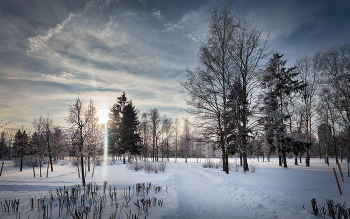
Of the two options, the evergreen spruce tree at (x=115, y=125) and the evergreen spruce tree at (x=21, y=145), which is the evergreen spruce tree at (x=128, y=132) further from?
the evergreen spruce tree at (x=21, y=145)

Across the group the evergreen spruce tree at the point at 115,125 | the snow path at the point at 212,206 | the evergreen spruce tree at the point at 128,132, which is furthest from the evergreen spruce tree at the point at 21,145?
the snow path at the point at 212,206

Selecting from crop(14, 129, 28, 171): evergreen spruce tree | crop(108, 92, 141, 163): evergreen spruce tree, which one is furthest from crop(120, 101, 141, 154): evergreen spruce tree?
crop(14, 129, 28, 171): evergreen spruce tree

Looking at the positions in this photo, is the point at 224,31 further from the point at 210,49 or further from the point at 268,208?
the point at 268,208

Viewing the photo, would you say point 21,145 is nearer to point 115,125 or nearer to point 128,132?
point 115,125

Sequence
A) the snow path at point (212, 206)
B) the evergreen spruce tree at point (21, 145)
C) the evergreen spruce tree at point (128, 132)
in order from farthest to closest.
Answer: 1. the evergreen spruce tree at point (128, 132)
2. the evergreen spruce tree at point (21, 145)
3. the snow path at point (212, 206)

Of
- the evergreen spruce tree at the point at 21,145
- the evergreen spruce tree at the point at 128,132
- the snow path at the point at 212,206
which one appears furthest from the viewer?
the evergreen spruce tree at the point at 128,132

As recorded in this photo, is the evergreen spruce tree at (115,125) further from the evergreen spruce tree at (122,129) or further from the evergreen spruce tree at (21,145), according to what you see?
the evergreen spruce tree at (21,145)

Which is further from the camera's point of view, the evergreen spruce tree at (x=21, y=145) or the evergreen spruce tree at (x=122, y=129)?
the evergreen spruce tree at (x=122, y=129)

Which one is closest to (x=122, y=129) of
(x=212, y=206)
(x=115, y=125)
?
(x=115, y=125)

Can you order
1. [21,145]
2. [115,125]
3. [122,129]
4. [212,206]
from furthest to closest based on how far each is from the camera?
1. [115,125]
2. [122,129]
3. [21,145]
4. [212,206]

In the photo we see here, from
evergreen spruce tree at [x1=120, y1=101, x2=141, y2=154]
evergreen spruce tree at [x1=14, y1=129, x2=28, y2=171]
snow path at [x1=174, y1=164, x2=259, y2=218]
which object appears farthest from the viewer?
evergreen spruce tree at [x1=120, y1=101, x2=141, y2=154]

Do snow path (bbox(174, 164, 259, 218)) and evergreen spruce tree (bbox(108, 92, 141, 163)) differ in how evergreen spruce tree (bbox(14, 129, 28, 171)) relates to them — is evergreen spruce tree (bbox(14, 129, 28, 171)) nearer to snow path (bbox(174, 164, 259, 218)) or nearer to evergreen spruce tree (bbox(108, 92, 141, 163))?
evergreen spruce tree (bbox(108, 92, 141, 163))

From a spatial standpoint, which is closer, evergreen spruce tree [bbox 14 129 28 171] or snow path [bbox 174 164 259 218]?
snow path [bbox 174 164 259 218]

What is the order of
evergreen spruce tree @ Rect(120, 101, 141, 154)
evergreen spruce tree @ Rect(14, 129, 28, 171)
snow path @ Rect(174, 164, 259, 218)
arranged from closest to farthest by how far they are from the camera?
1. snow path @ Rect(174, 164, 259, 218)
2. evergreen spruce tree @ Rect(14, 129, 28, 171)
3. evergreen spruce tree @ Rect(120, 101, 141, 154)
